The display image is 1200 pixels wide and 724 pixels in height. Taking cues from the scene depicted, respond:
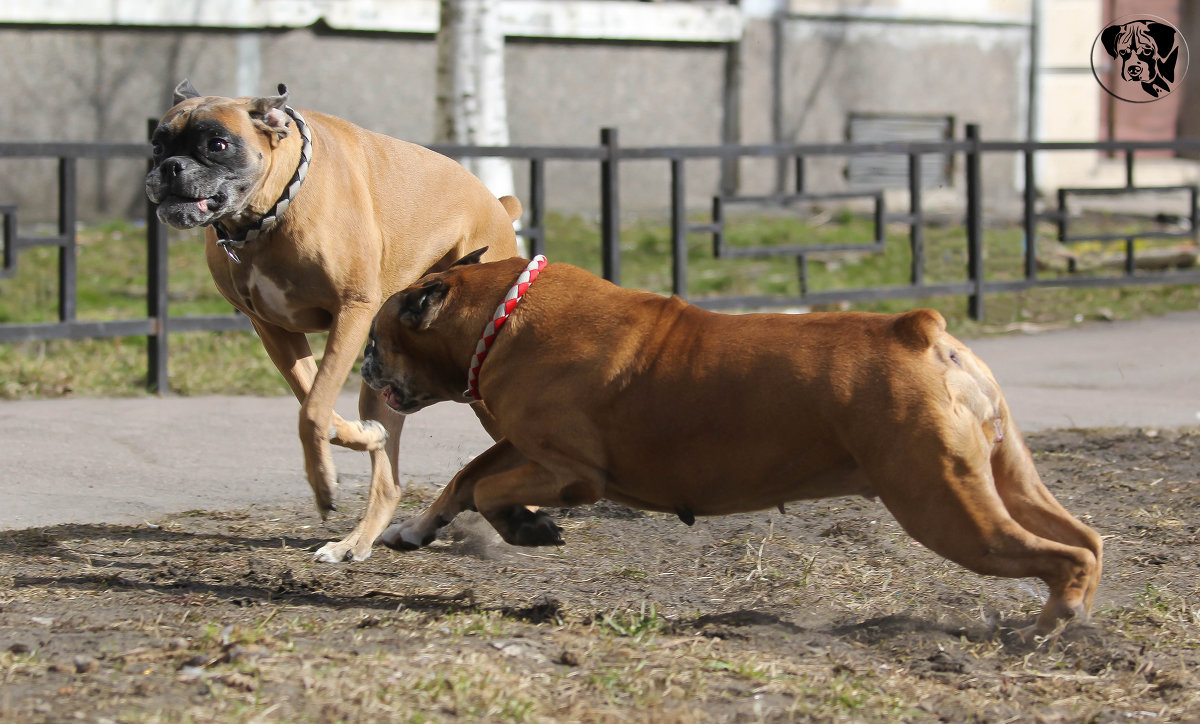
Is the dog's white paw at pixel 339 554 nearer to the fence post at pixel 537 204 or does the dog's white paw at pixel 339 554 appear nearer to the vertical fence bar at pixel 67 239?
the vertical fence bar at pixel 67 239

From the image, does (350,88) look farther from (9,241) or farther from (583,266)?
(9,241)

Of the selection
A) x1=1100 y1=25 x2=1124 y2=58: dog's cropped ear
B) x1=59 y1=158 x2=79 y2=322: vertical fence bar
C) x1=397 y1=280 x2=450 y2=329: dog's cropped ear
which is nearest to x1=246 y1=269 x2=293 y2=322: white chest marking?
x1=397 y1=280 x2=450 y2=329: dog's cropped ear

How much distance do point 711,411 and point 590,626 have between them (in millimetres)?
727

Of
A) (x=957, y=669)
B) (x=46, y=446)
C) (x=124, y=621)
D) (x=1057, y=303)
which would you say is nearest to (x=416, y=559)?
(x=124, y=621)

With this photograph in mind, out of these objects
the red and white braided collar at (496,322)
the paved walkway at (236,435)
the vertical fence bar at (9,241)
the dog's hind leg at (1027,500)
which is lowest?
the paved walkway at (236,435)

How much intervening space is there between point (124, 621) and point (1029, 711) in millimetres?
2521

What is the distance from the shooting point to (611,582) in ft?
14.8

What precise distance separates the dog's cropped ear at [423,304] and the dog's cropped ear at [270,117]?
31.7 inches

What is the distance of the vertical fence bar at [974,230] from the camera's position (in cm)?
1088

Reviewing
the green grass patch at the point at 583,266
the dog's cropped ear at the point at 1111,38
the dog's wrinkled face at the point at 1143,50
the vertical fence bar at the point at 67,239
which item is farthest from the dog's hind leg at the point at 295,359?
the dog's cropped ear at the point at 1111,38

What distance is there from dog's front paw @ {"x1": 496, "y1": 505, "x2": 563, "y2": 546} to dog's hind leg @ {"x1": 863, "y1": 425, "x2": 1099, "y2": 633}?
1.00m

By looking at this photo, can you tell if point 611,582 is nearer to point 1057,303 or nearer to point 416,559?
point 416,559

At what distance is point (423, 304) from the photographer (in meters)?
4.20

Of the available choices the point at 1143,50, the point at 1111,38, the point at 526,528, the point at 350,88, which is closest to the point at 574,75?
the point at 350,88
